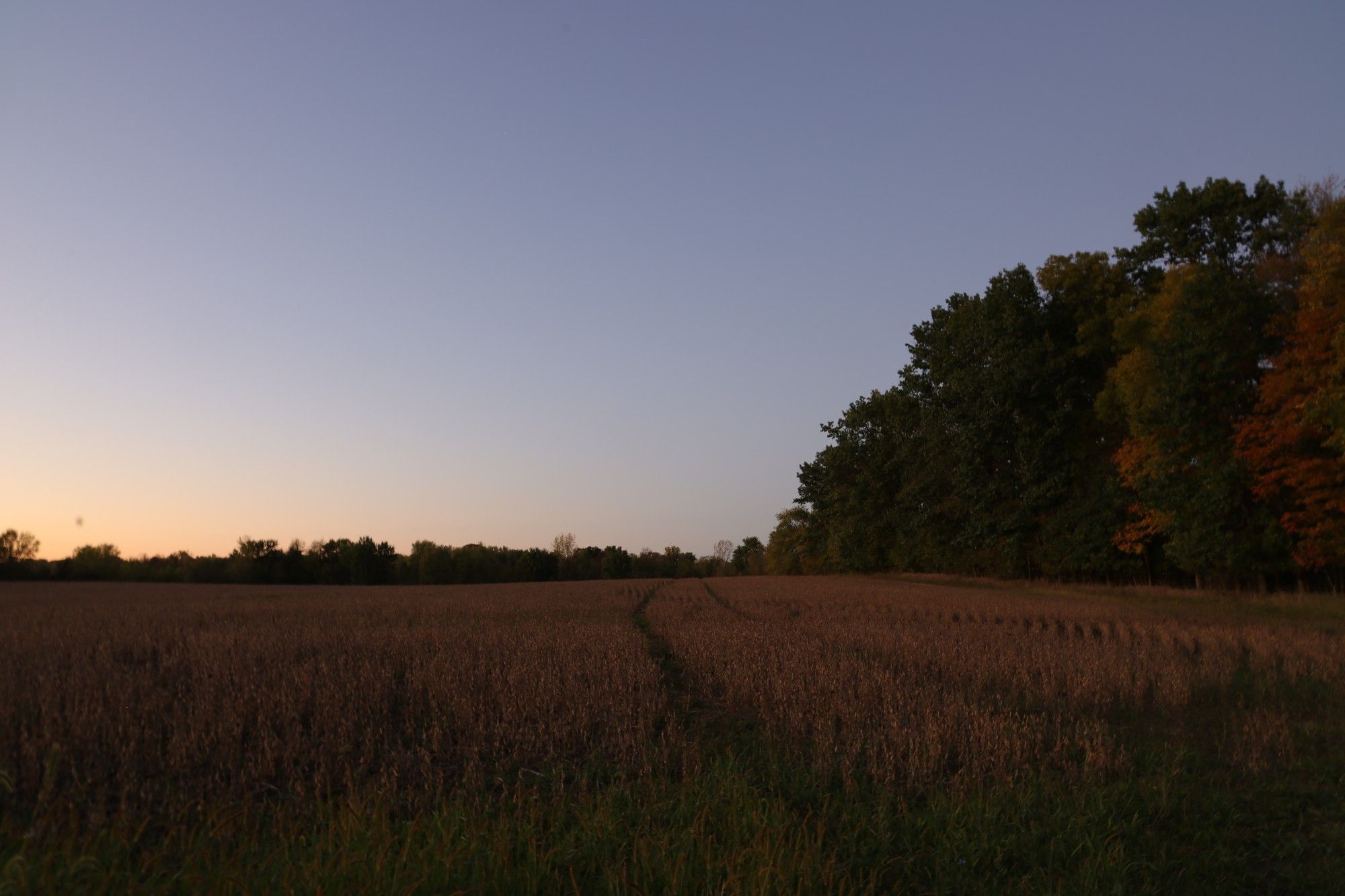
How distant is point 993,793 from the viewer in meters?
5.46

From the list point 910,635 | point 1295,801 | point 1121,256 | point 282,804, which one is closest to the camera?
point 282,804

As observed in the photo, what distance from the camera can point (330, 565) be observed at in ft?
280

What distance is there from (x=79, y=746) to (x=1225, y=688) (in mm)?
12921

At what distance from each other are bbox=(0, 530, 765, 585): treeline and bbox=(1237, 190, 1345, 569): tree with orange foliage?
2233 inches

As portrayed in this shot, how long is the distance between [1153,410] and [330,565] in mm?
83967

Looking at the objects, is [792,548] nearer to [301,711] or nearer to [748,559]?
[748,559]

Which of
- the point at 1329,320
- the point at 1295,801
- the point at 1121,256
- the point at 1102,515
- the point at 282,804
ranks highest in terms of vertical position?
the point at 1121,256

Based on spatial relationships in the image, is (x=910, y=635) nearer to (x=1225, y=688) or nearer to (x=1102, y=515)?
(x=1225, y=688)

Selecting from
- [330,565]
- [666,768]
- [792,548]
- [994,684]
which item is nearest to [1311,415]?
[994,684]

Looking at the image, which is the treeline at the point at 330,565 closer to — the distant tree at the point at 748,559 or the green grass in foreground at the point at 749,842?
the distant tree at the point at 748,559

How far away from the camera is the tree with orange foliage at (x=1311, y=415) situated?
20625 mm

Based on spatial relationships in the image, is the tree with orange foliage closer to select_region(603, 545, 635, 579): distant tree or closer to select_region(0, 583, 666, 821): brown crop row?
select_region(0, 583, 666, 821): brown crop row

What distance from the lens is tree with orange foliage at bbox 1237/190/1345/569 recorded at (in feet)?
67.7

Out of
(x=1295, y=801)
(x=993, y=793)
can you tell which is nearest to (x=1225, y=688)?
(x=1295, y=801)
